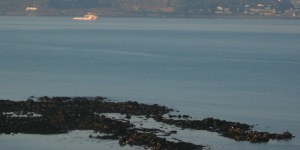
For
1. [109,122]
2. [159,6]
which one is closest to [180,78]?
[109,122]

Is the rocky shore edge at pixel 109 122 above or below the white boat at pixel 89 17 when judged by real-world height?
above

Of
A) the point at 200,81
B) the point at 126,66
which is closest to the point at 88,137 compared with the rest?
the point at 200,81

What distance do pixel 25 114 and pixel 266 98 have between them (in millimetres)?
12589

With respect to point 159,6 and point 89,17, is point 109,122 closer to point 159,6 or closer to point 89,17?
point 89,17

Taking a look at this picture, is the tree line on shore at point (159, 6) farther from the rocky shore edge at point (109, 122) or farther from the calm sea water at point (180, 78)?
the rocky shore edge at point (109, 122)

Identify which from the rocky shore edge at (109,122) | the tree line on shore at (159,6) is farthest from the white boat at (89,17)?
the rocky shore edge at (109,122)

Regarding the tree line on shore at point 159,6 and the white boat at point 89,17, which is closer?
the white boat at point 89,17

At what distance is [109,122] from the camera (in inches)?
1105

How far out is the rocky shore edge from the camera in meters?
25.9

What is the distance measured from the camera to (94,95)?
37.8 meters

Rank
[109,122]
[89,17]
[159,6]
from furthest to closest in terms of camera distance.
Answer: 1. [159,6]
2. [89,17]
3. [109,122]

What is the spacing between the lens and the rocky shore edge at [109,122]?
25.9m

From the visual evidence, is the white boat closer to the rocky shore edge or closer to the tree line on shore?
the tree line on shore

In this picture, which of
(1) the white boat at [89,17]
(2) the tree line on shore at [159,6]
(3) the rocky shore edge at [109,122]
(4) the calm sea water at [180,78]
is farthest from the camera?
(2) the tree line on shore at [159,6]
